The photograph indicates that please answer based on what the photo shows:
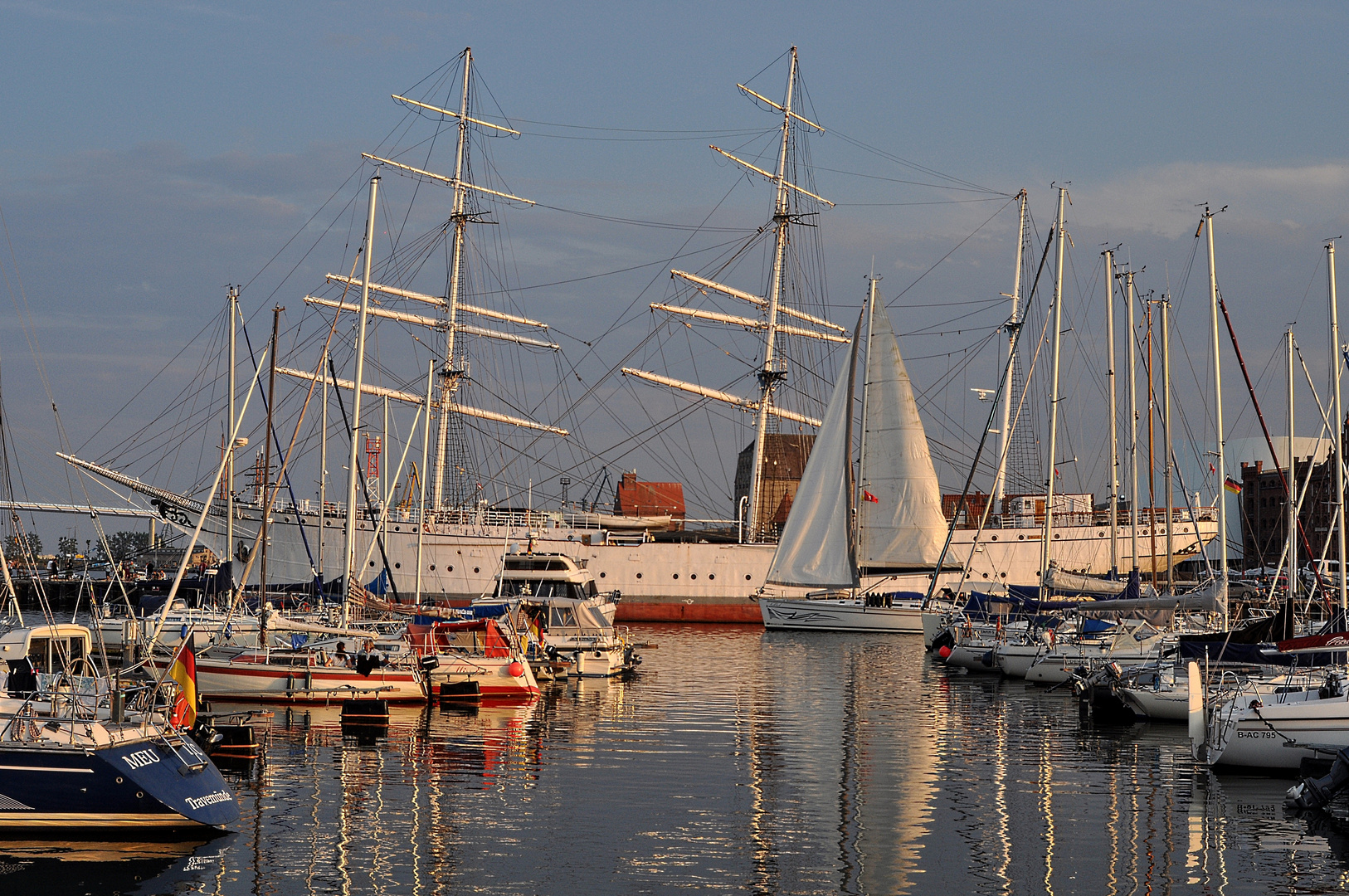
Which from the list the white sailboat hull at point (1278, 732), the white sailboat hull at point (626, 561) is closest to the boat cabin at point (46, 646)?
the white sailboat hull at point (1278, 732)

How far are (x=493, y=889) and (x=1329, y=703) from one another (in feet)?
45.1

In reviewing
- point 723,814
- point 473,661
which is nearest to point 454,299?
point 473,661

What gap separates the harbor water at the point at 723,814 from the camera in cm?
1501

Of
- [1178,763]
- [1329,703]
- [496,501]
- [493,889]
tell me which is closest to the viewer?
[493,889]

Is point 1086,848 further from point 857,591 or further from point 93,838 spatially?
point 857,591

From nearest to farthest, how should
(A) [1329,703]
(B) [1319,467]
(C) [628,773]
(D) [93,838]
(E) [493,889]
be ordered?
(E) [493,889] → (D) [93,838] → (A) [1329,703] → (C) [628,773] → (B) [1319,467]

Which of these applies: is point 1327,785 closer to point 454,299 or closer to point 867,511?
point 867,511

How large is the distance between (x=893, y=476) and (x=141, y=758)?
169 ft

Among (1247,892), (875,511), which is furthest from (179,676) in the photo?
(875,511)

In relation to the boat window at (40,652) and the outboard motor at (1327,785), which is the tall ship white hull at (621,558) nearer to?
the boat window at (40,652)

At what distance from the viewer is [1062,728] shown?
28750 millimetres

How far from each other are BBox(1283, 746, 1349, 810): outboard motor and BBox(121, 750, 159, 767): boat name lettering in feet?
51.2

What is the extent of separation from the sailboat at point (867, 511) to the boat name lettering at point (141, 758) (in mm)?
47110

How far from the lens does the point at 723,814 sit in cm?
1872
